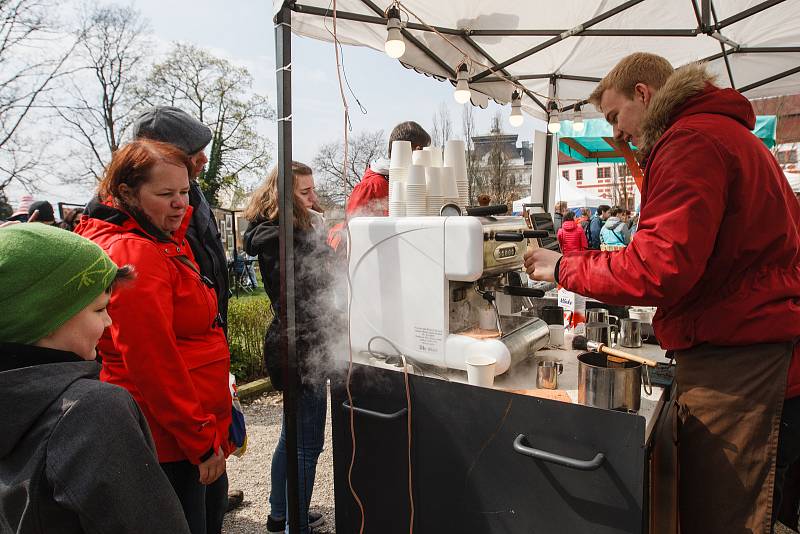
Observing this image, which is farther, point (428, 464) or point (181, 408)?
point (428, 464)

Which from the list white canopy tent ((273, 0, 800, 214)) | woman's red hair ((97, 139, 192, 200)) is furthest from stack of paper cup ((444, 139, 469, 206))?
woman's red hair ((97, 139, 192, 200))

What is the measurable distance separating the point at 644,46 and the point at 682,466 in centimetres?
342

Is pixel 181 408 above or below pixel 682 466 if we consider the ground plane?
above

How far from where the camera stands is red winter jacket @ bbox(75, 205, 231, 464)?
1.31m

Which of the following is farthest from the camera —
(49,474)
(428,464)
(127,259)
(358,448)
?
(358,448)

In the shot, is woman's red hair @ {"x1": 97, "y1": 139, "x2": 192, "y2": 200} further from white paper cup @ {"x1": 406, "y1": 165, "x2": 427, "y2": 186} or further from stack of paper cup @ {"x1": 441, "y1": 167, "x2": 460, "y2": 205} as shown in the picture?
stack of paper cup @ {"x1": 441, "y1": 167, "x2": 460, "y2": 205}

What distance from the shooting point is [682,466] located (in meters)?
1.42

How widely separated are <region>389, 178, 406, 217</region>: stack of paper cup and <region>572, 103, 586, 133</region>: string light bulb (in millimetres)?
3805

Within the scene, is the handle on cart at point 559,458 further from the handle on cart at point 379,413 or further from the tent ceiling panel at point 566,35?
the tent ceiling panel at point 566,35

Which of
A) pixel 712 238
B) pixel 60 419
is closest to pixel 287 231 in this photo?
pixel 60 419

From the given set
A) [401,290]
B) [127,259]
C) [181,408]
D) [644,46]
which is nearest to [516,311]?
[401,290]

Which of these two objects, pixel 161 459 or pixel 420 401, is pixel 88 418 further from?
pixel 420 401

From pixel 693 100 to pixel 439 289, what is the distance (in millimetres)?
939

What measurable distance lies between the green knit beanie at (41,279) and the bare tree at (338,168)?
943 mm
